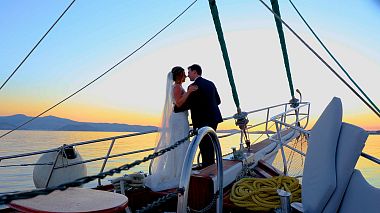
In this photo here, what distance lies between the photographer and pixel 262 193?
2936mm

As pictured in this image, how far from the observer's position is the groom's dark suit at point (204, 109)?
13.8ft

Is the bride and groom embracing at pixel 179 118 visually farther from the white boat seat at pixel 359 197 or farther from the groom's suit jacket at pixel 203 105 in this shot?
the white boat seat at pixel 359 197

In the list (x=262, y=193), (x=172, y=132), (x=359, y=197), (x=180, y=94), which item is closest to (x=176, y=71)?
(x=180, y=94)

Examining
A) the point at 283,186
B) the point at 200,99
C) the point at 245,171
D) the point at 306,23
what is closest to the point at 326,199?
the point at 283,186

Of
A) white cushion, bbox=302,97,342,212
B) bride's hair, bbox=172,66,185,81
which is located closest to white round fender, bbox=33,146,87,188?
bride's hair, bbox=172,66,185,81

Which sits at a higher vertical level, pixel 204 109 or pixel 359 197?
pixel 204 109

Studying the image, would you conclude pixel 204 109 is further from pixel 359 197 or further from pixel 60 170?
pixel 359 197

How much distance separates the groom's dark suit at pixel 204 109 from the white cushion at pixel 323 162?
1875 millimetres

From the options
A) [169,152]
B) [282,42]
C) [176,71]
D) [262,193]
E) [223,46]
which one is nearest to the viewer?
[262,193]

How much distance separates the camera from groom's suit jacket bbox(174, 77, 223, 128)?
4.20m

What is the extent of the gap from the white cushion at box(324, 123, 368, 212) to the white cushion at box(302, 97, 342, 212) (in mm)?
44

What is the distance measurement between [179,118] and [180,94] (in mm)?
308

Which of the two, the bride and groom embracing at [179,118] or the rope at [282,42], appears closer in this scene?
the bride and groom embracing at [179,118]

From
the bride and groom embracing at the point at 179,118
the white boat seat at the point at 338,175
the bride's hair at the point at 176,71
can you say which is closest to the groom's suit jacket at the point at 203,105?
the bride and groom embracing at the point at 179,118
